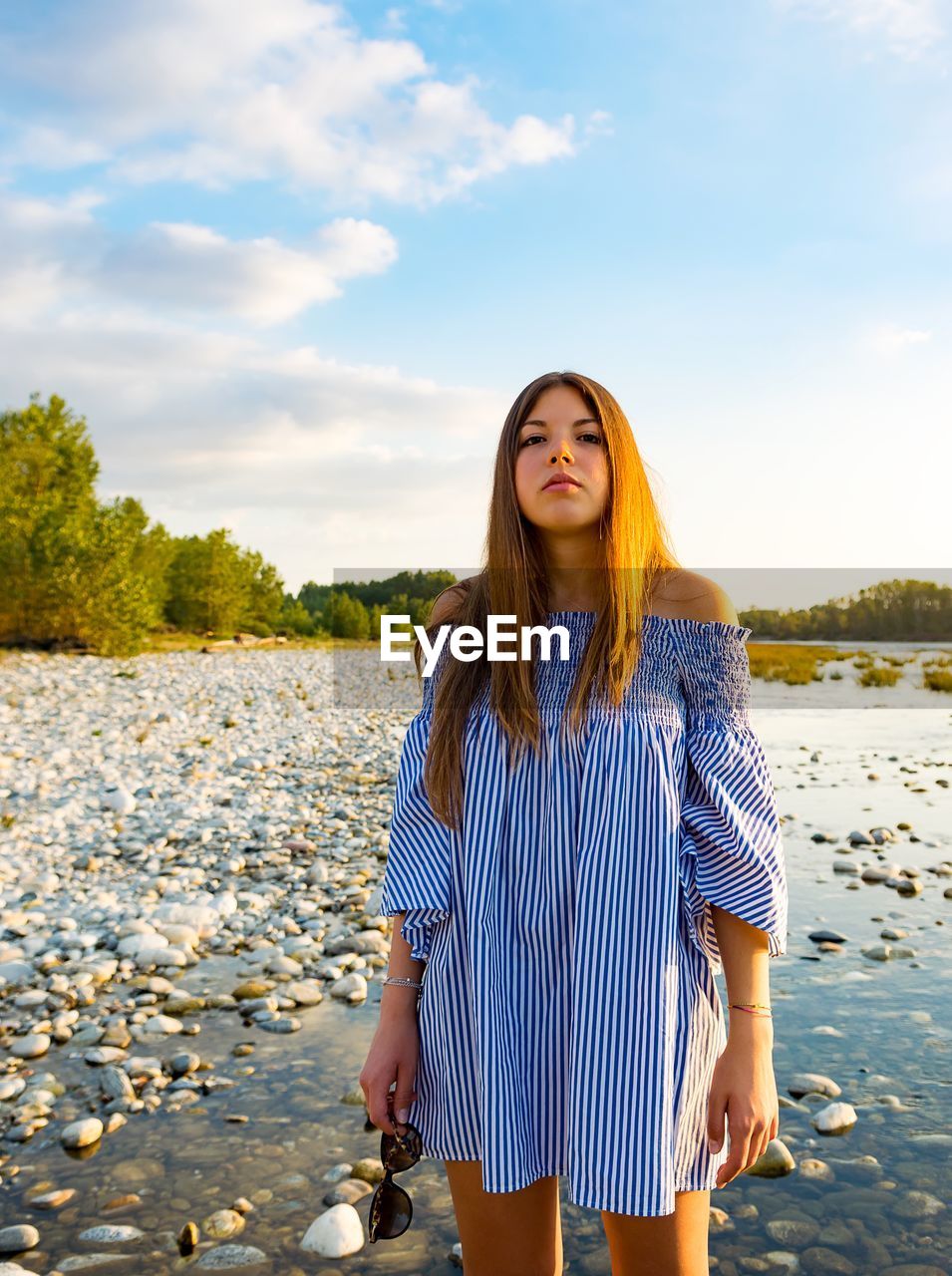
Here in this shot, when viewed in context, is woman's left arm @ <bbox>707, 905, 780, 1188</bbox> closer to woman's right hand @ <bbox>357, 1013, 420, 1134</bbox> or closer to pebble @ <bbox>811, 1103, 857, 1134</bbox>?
woman's right hand @ <bbox>357, 1013, 420, 1134</bbox>

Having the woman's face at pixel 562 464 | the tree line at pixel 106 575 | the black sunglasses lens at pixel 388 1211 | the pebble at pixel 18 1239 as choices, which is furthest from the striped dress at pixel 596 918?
the tree line at pixel 106 575

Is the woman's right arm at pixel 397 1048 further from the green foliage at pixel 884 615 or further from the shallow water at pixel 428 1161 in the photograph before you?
the green foliage at pixel 884 615

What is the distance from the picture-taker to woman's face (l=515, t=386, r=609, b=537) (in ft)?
7.23

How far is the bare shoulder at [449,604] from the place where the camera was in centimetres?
241

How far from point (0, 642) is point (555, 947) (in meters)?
30.4

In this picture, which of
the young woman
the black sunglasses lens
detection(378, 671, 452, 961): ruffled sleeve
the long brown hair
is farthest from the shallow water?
the long brown hair

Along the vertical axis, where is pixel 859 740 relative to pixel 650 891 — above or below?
below

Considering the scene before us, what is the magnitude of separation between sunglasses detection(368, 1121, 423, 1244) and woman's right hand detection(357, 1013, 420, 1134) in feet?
0.09

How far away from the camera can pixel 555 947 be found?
80.7 inches

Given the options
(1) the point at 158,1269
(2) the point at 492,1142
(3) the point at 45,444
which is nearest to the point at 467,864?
(2) the point at 492,1142

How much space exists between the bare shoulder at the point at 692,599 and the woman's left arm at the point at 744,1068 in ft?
1.97

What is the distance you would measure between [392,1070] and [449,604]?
3.31 feet

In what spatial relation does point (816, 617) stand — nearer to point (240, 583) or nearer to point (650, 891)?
point (650, 891)

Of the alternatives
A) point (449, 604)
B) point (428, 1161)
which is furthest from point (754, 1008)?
point (428, 1161)
